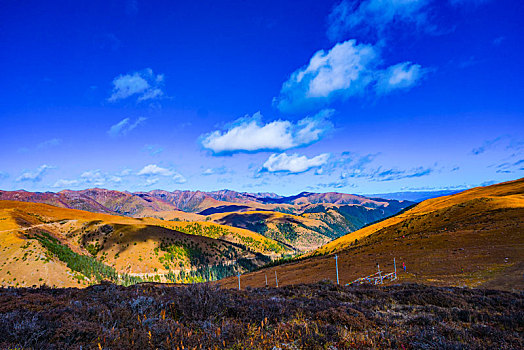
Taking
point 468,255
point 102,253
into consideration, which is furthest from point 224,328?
point 102,253

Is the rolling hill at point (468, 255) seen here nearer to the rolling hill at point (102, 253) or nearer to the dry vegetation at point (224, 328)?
the dry vegetation at point (224, 328)

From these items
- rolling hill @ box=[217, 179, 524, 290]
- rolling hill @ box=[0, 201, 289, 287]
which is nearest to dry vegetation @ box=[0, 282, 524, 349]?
rolling hill @ box=[217, 179, 524, 290]

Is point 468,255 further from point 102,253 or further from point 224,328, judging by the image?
point 102,253

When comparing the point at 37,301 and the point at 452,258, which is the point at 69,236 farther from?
the point at 452,258

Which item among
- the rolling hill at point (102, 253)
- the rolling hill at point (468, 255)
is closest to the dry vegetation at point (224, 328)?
the rolling hill at point (468, 255)

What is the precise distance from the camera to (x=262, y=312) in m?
7.62

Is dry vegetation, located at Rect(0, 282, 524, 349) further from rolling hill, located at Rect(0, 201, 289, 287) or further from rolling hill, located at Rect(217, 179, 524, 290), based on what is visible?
rolling hill, located at Rect(0, 201, 289, 287)

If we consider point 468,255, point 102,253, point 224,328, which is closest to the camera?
point 224,328

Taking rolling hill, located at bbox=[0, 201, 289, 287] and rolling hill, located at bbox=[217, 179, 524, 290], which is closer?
rolling hill, located at bbox=[217, 179, 524, 290]

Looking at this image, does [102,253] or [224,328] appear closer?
[224,328]

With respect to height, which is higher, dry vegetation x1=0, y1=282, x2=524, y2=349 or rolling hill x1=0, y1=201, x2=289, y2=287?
dry vegetation x1=0, y1=282, x2=524, y2=349

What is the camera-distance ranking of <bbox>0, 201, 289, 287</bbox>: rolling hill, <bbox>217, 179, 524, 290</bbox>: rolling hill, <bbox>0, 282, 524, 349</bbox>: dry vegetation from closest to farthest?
1. <bbox>0, 282, 524, 349</bbox>: dry vegetation
2. <bbox>217, 179, 524, 290</bbox>: rolling hill
3. <bbox>0, 201, 289, 287</bbox>: rolling hill

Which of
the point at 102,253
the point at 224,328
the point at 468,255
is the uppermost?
the point at 224,328

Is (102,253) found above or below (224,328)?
below
